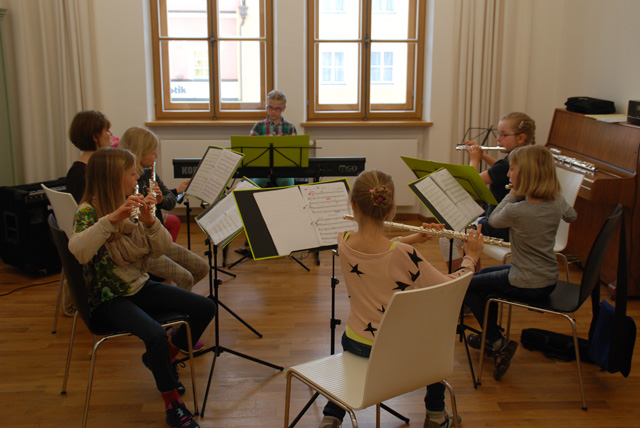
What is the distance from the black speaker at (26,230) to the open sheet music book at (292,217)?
2.26m

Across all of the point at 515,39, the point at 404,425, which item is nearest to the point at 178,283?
the point at 404,425

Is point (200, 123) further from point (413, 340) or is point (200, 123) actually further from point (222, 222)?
point (413, 340)

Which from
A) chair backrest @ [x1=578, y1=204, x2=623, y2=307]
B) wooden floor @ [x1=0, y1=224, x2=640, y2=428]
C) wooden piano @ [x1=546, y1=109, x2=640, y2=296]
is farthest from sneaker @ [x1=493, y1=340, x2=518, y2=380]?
wooden piano @ [x1=546, y1=109, x2=640, y2=296]

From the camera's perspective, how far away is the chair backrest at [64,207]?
275cm

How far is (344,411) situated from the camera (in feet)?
6.89

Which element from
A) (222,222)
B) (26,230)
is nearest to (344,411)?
(222,222)

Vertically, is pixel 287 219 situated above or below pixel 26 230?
above

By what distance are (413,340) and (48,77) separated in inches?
171

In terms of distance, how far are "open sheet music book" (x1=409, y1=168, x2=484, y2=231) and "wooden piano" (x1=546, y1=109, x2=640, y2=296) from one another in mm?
1175

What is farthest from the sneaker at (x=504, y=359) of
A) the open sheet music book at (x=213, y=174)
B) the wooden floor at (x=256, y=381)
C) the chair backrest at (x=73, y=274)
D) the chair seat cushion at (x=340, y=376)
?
the chair backrest at (x=73, y=274)

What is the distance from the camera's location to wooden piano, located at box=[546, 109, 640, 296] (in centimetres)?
347

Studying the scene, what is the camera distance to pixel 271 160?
13.3ft

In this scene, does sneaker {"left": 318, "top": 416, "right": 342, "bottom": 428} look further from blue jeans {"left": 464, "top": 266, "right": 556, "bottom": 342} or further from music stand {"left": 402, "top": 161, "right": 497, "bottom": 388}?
blue jeans {"left": 464, "top": 266, "right": 556, "bottom": 342}

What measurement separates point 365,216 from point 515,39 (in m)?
3.81
